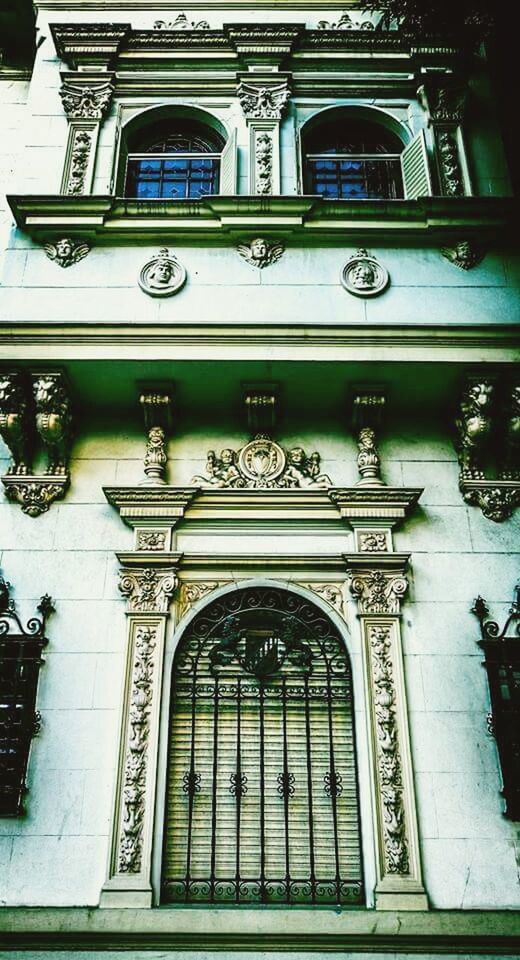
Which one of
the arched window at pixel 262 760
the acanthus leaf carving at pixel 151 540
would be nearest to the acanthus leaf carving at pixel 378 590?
the arched window at pixel 262 760

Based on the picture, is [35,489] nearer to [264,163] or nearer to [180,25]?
[264,163]

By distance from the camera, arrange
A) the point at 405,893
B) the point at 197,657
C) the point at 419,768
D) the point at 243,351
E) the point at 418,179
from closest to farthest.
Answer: the point at 405,893
the point at 419,768
the point at 197,657
the point at 243,351
the point at 418,179

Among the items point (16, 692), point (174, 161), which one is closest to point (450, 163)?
point (174, 161)

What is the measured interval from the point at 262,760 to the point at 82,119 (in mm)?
7576

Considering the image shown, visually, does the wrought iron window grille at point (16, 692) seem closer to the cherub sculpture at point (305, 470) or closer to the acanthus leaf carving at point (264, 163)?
the cherub sculpture at point (305, 470)

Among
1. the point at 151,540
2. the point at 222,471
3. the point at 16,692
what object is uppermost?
the point at 222,471

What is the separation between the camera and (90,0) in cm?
1076

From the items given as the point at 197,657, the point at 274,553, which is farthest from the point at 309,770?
→ the point at 274,553

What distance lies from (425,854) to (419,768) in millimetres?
666

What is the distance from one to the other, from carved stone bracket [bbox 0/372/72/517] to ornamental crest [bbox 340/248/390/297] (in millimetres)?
3134

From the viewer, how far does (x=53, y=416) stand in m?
8.08

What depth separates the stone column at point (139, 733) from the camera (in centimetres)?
651

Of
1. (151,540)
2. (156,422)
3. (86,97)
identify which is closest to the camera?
(151,540)

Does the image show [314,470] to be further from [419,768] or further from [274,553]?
[419,768]
